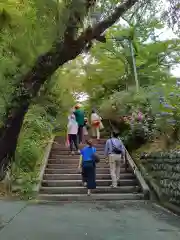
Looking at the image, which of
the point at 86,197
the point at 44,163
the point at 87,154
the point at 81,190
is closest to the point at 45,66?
the point at 87,154

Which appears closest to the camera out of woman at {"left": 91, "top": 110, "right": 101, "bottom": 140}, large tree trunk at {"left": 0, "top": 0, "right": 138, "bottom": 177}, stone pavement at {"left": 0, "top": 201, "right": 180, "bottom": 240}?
large tree trunk at {"left": 0, "top": 0, "right": 138, "bottom": 177}

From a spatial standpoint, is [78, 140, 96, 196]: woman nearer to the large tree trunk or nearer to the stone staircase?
the stone staircase

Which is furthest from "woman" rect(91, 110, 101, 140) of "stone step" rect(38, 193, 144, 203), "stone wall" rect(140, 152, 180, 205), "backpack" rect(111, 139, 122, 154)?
"stone step" rect(38, 193, 144, 203)

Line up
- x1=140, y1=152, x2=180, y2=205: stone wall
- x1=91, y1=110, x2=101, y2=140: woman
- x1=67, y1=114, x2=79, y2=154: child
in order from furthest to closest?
x1=91, y1=110, x2=101, y2=140: woman, x1=67, y1=114, x2=79, y2=154: child, x1=140, y1=152, x2=180, y2=205: stone wall

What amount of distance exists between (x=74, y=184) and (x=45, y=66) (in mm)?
7007

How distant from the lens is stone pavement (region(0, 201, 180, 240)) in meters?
6.70

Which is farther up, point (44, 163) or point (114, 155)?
point (114, 155)

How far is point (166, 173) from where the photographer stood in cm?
1072

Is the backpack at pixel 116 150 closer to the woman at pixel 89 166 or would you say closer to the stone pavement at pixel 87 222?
the woman at pixel 89 166

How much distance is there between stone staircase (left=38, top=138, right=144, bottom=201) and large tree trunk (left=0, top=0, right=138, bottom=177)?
16.8 feet

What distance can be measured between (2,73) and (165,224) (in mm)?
4412

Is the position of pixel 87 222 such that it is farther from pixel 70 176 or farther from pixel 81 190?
pixel 70 176

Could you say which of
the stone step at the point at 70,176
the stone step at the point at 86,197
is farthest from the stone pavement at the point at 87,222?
A: the stone step at the point at 70,176

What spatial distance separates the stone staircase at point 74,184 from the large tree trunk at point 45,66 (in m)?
5.13
